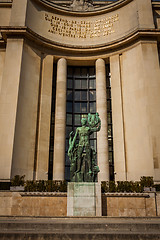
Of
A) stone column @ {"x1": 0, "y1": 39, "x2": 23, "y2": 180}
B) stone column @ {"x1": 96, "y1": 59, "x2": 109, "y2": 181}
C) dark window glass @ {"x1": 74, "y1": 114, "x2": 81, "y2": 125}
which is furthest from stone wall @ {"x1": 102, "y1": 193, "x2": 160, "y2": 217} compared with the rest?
dark window glass @ {"x1": 74, "y1": 114, "x2": 81, "y2": 125}

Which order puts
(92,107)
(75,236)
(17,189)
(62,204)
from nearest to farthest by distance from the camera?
(75,236) → (62,204) → (17,189) → (92,107)

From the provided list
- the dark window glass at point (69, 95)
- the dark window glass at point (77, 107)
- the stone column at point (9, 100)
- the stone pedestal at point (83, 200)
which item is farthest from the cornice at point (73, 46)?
the stone pedestal at point (83, 200)

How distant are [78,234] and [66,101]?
23.5 meters

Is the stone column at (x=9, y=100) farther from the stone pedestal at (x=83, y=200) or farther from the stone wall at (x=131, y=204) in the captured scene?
the stone wall at (x=131, y=204)

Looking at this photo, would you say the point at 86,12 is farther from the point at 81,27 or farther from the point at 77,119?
the point at 77,119

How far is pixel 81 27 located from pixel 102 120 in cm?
1308

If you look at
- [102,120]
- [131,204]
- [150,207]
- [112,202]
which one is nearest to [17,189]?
[112,202]

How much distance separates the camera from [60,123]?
27.0m

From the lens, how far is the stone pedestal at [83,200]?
13.6m

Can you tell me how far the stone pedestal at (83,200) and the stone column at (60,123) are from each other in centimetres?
1094

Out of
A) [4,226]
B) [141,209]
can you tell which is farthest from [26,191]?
[4,226]

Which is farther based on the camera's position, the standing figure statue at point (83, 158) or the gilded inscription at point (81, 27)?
the gilded inscription at point (81, 27)

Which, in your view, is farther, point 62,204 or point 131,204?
point 131,204

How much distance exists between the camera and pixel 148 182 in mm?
17922
